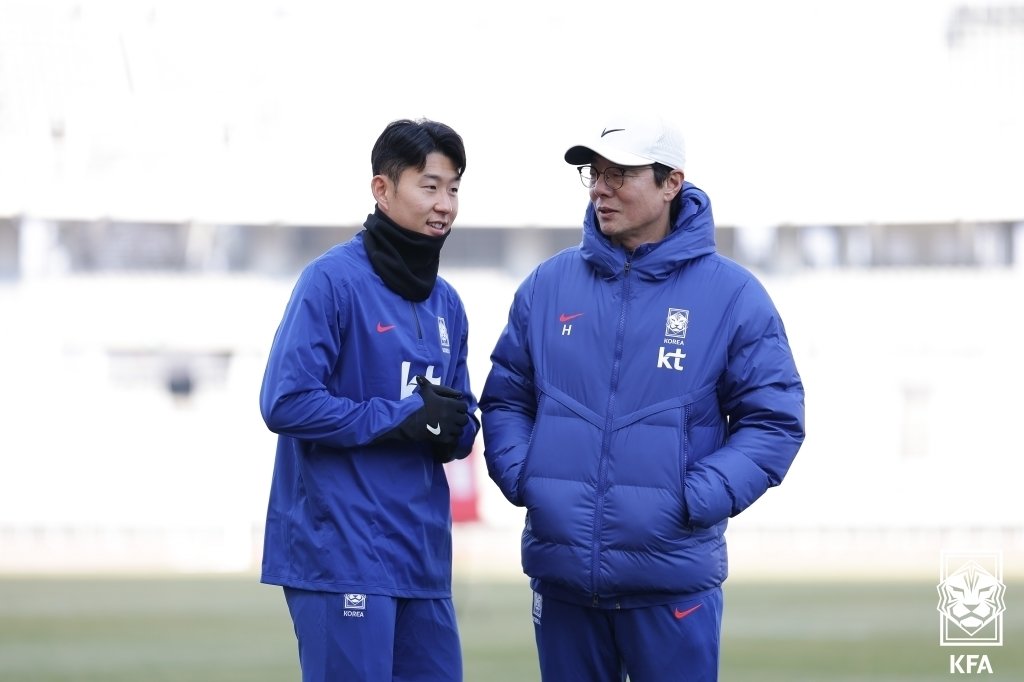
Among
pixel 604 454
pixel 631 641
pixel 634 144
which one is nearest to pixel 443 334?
pixel 604 454

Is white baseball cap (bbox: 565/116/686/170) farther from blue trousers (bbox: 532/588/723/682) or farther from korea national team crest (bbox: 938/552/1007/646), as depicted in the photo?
korea national team crest (bbox: 938/552/1007/646)

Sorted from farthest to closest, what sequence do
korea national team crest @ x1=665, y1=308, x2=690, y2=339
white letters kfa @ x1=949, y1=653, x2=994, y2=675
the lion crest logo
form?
the lion crest logo, white letters kfa @ x1=949, y1=653, x2=994, y2=675, korea national team crest @ x1=665, y1=308, x2=690, y2=339

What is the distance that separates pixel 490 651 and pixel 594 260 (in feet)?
16.3

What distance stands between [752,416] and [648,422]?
0.21 meters

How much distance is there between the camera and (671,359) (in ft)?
9.32

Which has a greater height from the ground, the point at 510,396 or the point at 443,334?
the point at 443,334

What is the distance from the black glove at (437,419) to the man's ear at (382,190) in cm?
36

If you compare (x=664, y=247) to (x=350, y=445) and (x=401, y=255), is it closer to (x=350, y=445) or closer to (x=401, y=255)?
(x=401, y=255)

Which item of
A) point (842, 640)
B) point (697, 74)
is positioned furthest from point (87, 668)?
point (697, 74)

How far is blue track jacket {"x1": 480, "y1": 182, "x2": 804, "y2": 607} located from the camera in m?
2.79

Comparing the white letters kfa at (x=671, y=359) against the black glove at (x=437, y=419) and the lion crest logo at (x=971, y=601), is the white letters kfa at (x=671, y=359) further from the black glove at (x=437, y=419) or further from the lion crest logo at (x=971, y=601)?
the lion crest logo at (x=971, y=601)

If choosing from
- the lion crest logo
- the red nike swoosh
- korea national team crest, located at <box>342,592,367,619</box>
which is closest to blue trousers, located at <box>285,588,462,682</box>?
korea national team crest, located at <box>342,592,367,619</box>

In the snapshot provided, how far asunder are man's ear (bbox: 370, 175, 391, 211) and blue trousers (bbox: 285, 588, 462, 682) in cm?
77

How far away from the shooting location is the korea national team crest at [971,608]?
7816mm
